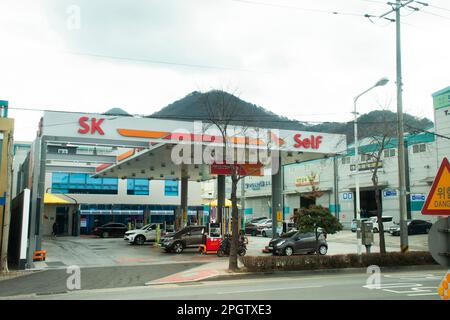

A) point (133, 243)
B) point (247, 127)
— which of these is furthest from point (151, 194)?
point (247, 127)

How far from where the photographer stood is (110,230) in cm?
4281

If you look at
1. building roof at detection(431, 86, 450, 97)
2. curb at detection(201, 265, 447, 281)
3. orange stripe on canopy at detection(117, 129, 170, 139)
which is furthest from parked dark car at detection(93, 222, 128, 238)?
building roof at detection(431, 86, 450, 97)

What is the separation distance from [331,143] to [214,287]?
49.4ft

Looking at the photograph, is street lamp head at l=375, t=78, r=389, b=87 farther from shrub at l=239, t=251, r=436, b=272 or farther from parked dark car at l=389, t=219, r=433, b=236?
parked dark car at l=389, t=219, r=433, b=236

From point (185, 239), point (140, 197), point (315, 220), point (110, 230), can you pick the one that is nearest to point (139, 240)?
point (185, 239)

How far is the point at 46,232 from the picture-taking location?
44.1 m

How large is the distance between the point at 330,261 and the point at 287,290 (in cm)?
619

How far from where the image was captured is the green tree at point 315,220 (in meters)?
21.6

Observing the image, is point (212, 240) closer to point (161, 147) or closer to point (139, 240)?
point (161, 147)

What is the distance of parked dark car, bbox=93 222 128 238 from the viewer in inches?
1666

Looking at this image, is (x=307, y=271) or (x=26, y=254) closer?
A: (x=307, y=271)

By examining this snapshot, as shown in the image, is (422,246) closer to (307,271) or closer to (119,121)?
(307,271)

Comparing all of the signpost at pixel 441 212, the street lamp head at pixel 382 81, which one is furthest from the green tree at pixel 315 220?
the signpost at pixel 441 212

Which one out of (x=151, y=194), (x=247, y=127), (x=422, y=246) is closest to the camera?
(x=247, y=127)
